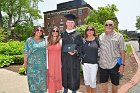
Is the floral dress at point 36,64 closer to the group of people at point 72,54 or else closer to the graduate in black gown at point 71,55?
the group of people at point 72,54

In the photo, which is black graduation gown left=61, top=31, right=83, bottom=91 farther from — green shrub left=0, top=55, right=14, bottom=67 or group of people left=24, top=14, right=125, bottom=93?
green shrub left=0, top=55, right=14, bottom=67

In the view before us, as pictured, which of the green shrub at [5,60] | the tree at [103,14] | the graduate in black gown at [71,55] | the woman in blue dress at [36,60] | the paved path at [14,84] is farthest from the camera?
the tree at [103,14]

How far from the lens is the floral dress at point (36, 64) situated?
7.69 metres

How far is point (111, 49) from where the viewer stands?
7.60 meters

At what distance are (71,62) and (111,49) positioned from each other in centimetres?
99

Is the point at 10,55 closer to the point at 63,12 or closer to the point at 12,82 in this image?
the point at 12,82

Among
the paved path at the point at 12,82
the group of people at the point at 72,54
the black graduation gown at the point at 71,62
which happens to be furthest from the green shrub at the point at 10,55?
the black graduation gown at the point at 71,62

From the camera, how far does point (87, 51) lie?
7.63m

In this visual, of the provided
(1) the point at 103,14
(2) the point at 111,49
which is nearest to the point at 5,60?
(2) the point at 111,49

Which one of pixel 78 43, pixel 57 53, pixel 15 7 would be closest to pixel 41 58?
pixel 57 53

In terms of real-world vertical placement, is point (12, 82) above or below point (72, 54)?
below

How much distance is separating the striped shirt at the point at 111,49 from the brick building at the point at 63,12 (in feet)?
184

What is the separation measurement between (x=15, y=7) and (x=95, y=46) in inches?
1860

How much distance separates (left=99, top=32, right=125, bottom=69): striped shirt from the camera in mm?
7590
